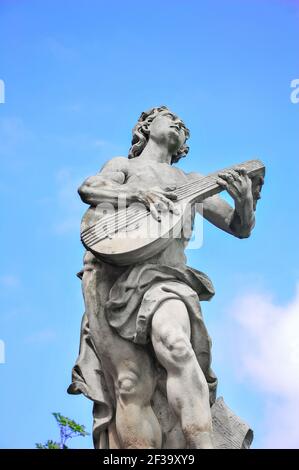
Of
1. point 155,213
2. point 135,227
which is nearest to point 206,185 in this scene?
point 155,213

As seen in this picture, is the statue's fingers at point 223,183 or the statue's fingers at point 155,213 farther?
the statue's fingers at point 223,183

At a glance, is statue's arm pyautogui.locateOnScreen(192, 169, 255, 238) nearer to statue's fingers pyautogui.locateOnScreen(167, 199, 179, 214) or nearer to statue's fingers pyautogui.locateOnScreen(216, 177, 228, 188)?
statue's fingers pyautogui.locateOnScreen(216, 177, 228, 188)

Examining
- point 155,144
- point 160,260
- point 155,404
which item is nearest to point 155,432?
point 155,404

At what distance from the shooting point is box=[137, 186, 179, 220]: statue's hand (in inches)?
305

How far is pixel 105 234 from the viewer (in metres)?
7.58

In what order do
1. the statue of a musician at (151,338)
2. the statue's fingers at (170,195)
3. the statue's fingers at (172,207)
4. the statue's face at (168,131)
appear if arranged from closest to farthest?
the statue of a musician at (151,338) < the statue's fingers at (172,207) < the statue's fingers at (170,195) < the statue's face at (168,131)

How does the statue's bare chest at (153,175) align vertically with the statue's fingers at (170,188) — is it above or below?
above

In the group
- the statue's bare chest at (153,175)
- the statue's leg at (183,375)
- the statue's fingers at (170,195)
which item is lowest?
the statue's leg at (183,375)

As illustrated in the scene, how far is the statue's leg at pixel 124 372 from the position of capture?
7.31m

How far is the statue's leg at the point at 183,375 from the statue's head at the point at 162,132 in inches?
80.1

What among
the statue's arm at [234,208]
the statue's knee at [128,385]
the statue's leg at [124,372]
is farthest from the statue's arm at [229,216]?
the statue's knee at [128,385]

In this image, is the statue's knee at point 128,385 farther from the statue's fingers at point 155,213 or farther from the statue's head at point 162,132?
the statue's head at point 162,132

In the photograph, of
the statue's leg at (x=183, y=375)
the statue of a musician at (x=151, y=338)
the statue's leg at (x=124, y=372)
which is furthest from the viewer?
→ the statue's leg at (x=124, y=372)

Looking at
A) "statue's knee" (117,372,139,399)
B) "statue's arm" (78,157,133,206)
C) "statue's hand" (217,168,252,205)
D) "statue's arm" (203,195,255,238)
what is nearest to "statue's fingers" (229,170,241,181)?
"statue's hand" (217,168,252,205)
